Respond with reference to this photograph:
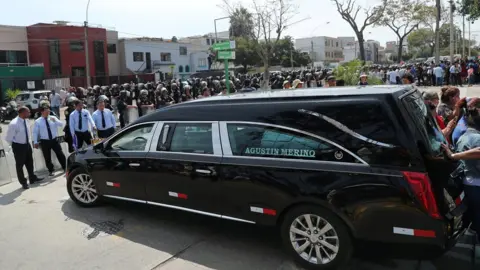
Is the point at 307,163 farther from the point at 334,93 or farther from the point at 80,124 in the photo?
the point at 80,124

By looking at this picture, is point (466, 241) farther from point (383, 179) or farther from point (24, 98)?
point (24, 98)

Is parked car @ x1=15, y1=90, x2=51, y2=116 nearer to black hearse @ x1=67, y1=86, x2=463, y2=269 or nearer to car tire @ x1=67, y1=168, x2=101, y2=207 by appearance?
car tire @ x1=67, y1=168, x2=101, y2=207

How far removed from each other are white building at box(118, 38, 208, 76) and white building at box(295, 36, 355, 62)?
42.2 meters

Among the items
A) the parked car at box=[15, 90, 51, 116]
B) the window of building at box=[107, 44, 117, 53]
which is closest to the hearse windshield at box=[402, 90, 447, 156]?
the parked car at box=[15, 90, 51, 116]

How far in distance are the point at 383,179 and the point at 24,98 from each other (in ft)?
84.0

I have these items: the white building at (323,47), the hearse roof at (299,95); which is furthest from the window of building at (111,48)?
the white building at (323,47)

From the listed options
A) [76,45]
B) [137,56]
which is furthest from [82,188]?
[137,56]

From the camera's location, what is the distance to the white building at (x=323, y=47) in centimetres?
10396

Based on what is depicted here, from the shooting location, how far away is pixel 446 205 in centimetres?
355

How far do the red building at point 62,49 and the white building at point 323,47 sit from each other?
204ft

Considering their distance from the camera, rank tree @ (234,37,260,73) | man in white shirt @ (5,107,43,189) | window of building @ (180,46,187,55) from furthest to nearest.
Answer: tree @ (234,37,260,73) < window of building @ (180,46,187,55) < man in white shirt @ (5,107,43,189)

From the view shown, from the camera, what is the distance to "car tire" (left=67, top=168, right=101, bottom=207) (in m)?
6.05

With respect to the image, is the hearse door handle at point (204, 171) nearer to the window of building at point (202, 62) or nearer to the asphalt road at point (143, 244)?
the asphalt road at point (143, 244)

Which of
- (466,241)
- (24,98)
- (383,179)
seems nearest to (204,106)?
(383,179)
